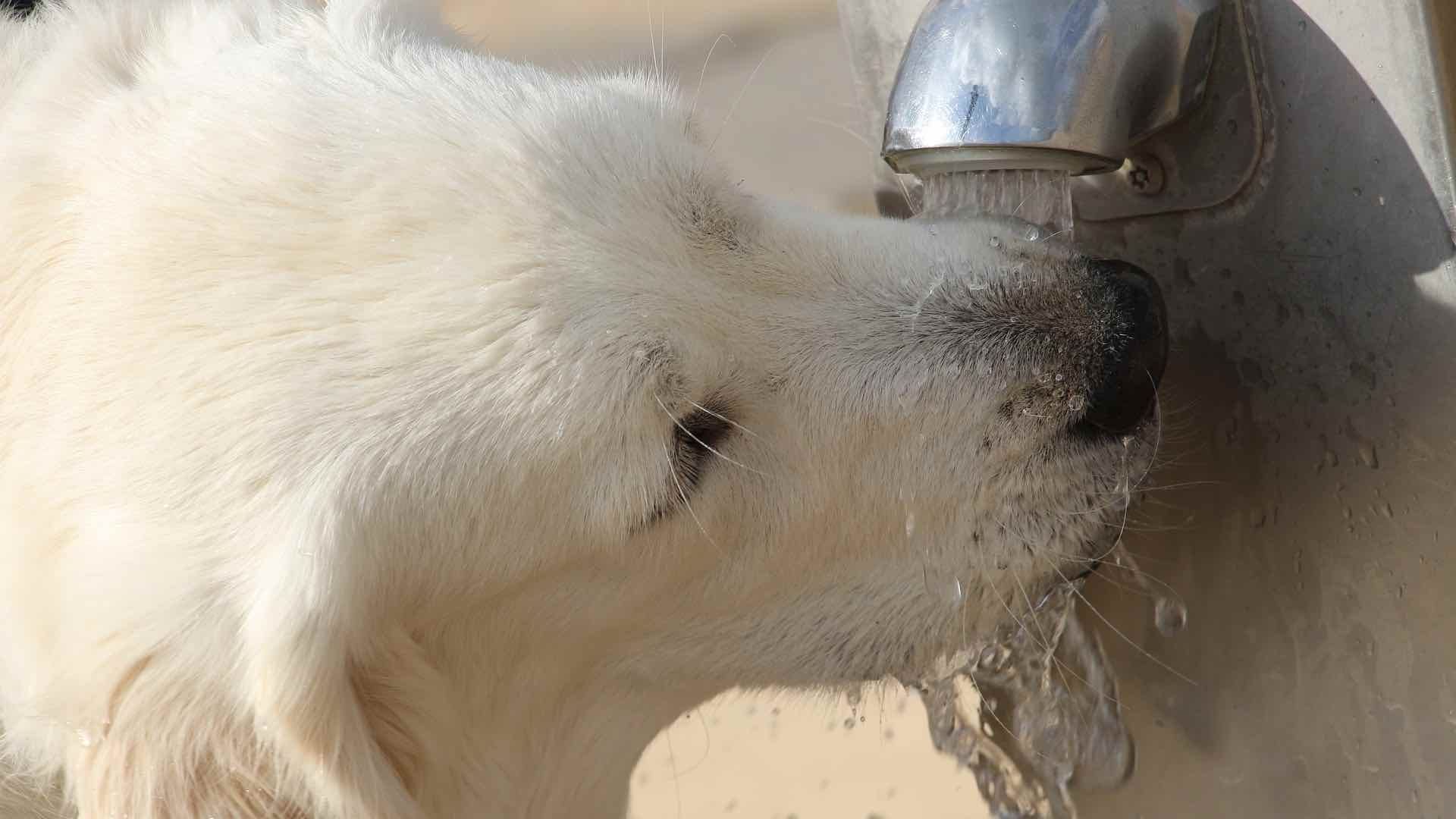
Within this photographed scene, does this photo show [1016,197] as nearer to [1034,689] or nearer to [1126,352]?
[1126,352]

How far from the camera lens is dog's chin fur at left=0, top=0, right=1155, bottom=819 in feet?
5.55

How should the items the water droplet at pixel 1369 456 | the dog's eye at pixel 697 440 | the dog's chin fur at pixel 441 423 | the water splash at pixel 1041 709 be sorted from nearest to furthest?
the dog's chin fur at pixel 441 423, the dog's eye at pixel 697 440, the water droplet at pixel 1369 456, the water splash at pixel 1041 709

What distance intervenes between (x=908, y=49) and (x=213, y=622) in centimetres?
132

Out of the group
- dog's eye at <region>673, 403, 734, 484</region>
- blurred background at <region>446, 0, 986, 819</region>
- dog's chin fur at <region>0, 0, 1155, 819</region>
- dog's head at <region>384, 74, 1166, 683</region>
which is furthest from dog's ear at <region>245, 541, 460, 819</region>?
blurred background at <region>446, 0, 986, 819</region>

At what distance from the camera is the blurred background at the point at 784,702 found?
3.10 metres

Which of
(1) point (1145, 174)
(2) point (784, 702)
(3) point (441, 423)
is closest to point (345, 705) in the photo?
(3) point (441, 423)

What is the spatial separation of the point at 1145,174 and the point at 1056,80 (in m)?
0.30

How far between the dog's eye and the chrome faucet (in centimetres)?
53

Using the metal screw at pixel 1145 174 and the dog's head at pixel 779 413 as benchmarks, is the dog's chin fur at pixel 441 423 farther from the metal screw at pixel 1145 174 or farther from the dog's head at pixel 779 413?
the metal screw at pixel 1145 174

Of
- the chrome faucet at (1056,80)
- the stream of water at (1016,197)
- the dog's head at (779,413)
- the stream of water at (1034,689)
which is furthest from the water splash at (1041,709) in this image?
the chrome faucet at (1056,80)

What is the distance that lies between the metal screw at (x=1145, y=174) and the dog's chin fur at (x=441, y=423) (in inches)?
8.5

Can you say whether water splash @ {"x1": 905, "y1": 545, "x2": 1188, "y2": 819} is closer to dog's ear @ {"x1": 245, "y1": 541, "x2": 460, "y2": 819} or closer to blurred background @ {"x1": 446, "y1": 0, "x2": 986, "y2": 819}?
blurred background @ {"x1": 446, "y1": 0, "x2": 986, "y2": 819}

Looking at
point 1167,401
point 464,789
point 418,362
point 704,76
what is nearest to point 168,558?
point 418,362

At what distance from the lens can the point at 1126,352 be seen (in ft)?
6.24
